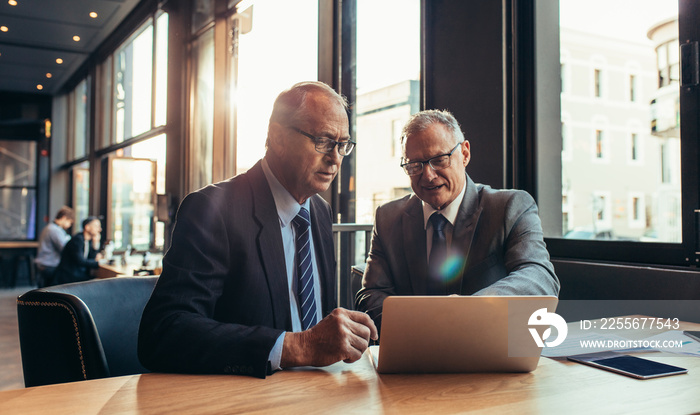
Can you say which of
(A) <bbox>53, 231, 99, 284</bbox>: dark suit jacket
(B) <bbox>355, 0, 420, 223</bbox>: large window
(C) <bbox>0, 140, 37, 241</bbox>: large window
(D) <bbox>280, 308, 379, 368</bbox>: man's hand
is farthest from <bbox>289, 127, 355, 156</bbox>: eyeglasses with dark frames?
(C) <bbox>0, 140, 37, 241</bbox>: large window

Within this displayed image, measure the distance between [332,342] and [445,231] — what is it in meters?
0.92

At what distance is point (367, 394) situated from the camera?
97 centimetres

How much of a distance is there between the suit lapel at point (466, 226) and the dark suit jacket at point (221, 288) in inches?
27.4

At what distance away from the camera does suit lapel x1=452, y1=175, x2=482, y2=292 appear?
6.03 ft

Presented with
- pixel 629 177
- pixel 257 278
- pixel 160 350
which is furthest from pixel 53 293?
pixel 629 177

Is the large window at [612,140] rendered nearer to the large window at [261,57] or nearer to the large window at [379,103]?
the large window at [261,57]

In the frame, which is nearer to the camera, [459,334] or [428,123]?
[459,334]

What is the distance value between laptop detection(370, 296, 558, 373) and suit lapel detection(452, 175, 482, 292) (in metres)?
0.75

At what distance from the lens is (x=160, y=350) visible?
1.15 meters

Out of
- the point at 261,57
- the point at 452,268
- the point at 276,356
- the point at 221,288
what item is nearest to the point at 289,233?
the point at 221,288

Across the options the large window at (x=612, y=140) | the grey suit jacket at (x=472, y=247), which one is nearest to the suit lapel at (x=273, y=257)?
the grey suit jacket at (x=472, y=247)

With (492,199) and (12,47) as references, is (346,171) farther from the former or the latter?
(12,47)

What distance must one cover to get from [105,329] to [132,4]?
6712mm

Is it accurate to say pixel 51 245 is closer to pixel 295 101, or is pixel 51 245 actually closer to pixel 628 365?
pixel 295 101
